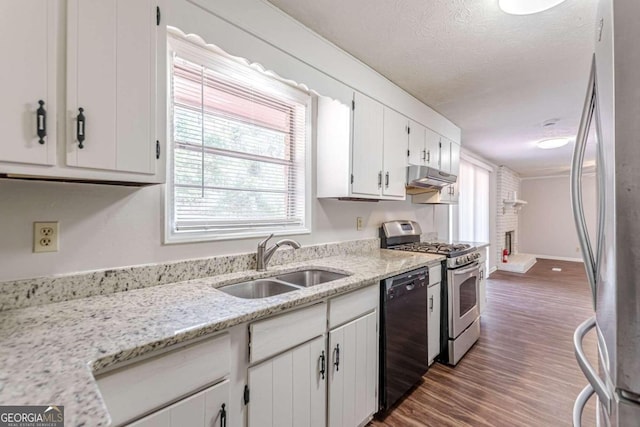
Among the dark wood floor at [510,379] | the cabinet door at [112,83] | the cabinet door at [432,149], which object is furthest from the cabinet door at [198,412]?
the cabinet door at [432,149]

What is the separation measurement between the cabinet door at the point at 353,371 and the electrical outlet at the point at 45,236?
1.28 m

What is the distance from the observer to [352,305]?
1.62 m

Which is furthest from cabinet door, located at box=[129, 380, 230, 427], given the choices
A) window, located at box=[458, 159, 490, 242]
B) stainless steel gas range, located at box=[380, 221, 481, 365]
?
window, located at box=[458, 159, 490, 242]

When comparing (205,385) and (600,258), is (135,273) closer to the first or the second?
(205,385)

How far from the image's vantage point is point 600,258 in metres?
0.77

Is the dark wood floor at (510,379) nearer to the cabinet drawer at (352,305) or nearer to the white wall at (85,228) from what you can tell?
the cabinet drawer at (352,305)

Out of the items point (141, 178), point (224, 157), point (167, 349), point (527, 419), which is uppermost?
point (224, 157)

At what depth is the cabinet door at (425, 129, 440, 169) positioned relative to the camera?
124 inches

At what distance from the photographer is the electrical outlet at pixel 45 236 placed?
1144mm

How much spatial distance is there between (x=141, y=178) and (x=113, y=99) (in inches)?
11.5

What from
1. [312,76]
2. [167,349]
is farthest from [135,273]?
[312,76]

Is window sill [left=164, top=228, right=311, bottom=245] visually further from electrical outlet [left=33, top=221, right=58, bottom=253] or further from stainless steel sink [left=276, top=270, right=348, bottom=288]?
electrical outlet [left=33, top=221, right=58, bottom=253]

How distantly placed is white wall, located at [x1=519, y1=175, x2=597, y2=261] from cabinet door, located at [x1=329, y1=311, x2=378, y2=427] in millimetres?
9114

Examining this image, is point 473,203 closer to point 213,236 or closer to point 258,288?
point 258,288
